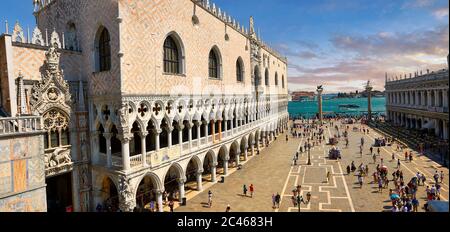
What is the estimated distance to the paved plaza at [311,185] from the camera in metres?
17.1

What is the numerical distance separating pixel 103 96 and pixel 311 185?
51.8 feet

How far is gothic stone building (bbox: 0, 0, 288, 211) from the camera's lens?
13.4m

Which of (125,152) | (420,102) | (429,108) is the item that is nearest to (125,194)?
(125,152)

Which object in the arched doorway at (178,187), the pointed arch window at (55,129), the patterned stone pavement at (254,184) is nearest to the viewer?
the pointed arch window at (55,129)

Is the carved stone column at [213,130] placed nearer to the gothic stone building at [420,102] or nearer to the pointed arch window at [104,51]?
the pointed arch window at [104,51]

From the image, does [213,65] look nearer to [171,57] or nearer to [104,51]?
[171,57]

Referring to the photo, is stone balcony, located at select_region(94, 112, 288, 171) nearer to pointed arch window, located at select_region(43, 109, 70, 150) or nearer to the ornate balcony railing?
pointed arch window, located at select_region(43, 109, 70, 150)

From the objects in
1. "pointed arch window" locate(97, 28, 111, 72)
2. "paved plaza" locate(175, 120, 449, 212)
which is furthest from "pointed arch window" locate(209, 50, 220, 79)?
"pointed arch window" locate(97, 28, 111, 72)

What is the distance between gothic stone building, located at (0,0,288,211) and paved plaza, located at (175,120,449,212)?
2916 millimetres

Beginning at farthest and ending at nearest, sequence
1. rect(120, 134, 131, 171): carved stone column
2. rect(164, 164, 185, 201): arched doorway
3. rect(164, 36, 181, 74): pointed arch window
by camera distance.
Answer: rect(164, 164, 185, 201): arched doorway < rect(164, 36, 181, 74): pointed arch window < rect(120, 134, 131, 171): carved stone column

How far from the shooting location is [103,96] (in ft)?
51.1

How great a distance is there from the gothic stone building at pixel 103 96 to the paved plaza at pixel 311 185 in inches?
115

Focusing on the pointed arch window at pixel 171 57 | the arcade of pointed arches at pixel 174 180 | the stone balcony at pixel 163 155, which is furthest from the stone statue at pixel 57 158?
the pointed arch window at pixel 171 57
